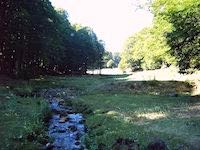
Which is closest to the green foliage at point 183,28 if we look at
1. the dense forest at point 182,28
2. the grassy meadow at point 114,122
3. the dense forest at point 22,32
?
the dense forest at point 182,28

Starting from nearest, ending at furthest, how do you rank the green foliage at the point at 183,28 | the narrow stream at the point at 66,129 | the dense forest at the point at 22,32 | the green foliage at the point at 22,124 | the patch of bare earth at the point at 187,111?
the green foliage at the point at 22,124 → the narrow stream at the point at 66,129 → the patch of bare earth at the point at 187,111 → the green foliage at the point at 183,28 → the dense forest at the point at 22,32

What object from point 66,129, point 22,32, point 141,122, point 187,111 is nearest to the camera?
point 141,122

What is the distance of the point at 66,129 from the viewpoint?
93.2ft

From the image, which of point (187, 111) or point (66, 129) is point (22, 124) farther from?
point (187, 111)

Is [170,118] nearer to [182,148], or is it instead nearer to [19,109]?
[182,148]

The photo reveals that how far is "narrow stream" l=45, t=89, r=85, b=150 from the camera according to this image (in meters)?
23.2

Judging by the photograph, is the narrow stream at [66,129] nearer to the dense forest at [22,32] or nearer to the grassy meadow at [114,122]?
the grassy meadow at [114,122]

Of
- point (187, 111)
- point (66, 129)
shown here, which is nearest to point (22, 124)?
point (66, 129)

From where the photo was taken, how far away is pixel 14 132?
23906 mm

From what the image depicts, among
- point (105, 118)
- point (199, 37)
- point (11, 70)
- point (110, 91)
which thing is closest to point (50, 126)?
point (105, 118)

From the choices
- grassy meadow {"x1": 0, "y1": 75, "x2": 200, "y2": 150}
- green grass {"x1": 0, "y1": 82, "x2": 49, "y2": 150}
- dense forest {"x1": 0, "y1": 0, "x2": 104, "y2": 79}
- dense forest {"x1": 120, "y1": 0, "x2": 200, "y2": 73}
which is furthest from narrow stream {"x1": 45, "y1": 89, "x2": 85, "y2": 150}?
dense forest {"x1": 0, "y1": 0, "x2": 104, "y2": 79}

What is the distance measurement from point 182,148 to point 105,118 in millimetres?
9689

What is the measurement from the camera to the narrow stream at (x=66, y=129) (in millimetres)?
23250

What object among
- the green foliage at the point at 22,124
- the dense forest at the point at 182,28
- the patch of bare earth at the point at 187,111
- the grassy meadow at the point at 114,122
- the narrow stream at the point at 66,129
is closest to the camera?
the grassy meadow at the point at 114,122
